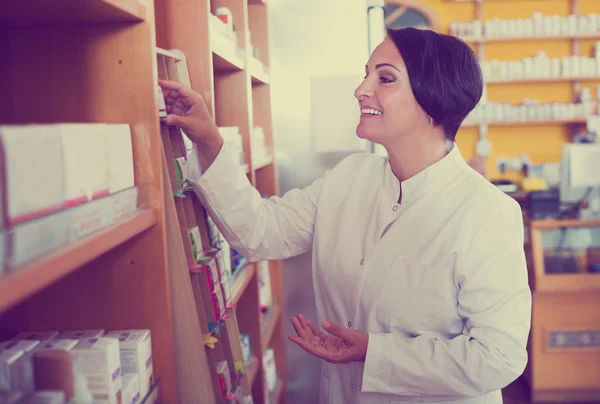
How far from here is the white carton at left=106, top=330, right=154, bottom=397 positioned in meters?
1.12

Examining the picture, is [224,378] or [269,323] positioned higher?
[224,378]

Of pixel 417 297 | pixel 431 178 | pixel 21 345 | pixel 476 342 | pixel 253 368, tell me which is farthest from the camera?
pixel 253 368

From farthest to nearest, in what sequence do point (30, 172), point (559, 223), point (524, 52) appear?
point (524, 52), point (559, 223), point (30, 172)

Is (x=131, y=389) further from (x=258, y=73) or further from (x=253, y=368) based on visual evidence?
(x=258, y=73)

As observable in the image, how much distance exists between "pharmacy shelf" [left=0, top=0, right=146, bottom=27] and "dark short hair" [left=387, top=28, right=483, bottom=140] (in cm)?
84

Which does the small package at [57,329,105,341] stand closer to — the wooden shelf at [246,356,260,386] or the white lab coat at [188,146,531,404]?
the white lab coat at [188,146,531,404]

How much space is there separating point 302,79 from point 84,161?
217cm

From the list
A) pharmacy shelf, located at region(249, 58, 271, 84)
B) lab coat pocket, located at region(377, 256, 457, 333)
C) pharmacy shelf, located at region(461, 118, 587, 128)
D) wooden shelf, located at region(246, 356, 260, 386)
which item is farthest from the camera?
pharmacy shelf, located at region(461, 118, 587, 128)

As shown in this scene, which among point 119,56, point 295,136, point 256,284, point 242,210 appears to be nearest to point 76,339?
point 119,56

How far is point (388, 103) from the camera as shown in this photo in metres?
1.67

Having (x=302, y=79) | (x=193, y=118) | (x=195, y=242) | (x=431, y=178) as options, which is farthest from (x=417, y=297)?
(x=302, y=79)

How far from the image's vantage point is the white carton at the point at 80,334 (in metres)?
1.12

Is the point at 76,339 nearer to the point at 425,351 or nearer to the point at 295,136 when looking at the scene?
the point at 425,351

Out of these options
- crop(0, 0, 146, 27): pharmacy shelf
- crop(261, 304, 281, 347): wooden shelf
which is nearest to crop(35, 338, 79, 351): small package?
crop(0, 0, 146, 27): pharmacy shelf
